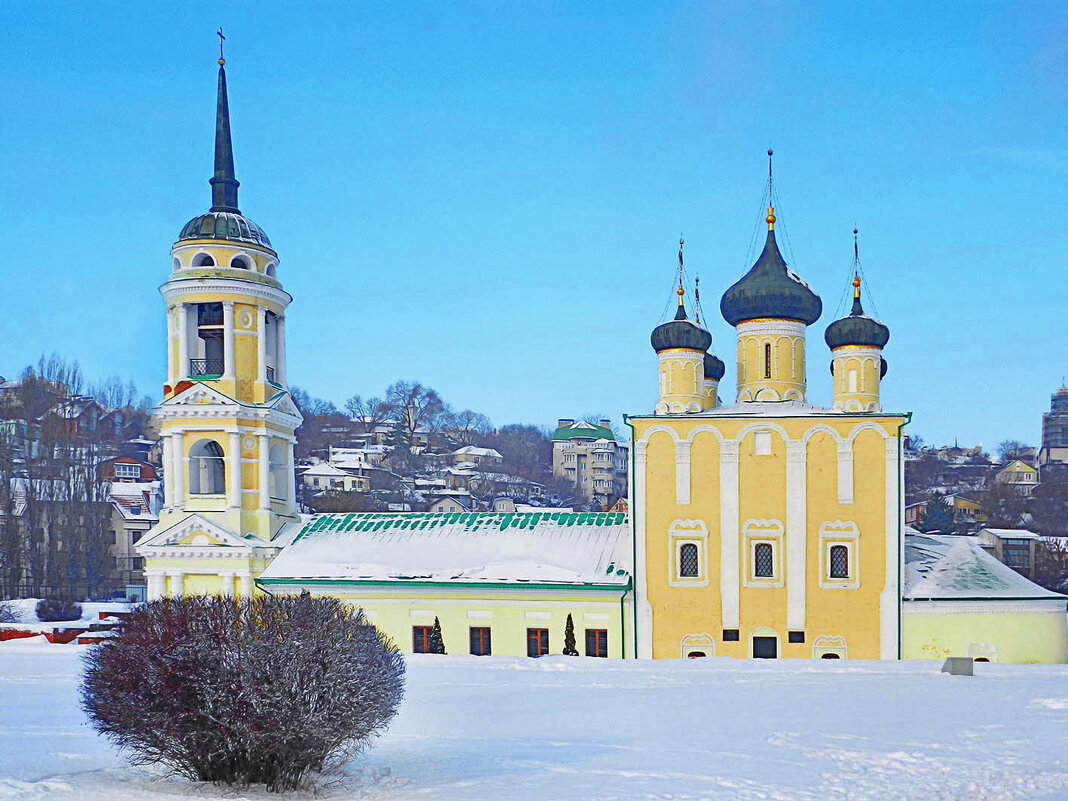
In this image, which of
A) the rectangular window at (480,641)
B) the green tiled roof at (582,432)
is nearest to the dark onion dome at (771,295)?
the rectangular window at (480,641)

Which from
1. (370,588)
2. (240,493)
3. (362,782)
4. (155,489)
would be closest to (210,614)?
(362,782)

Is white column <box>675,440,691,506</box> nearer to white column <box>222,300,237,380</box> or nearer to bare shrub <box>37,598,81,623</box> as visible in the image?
white column <box>222,300,237,380</box>

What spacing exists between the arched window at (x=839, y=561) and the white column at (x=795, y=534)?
0.62 m

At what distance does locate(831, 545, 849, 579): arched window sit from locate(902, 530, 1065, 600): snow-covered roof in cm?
136

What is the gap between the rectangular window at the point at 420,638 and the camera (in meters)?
24.4

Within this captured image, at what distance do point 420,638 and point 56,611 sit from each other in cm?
2193

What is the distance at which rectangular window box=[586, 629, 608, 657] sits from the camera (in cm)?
2373

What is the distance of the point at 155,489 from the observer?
205 feet

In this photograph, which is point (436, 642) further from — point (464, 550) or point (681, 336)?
point (681, 336)

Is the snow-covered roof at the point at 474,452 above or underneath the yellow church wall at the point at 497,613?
above

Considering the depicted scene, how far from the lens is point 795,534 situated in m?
23.5

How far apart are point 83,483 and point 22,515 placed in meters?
2.92

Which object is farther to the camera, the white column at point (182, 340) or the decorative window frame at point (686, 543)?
the white column at point (182, 340)

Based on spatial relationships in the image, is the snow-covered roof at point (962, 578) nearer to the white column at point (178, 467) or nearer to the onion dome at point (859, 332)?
the onion dome at point (859, 332)
